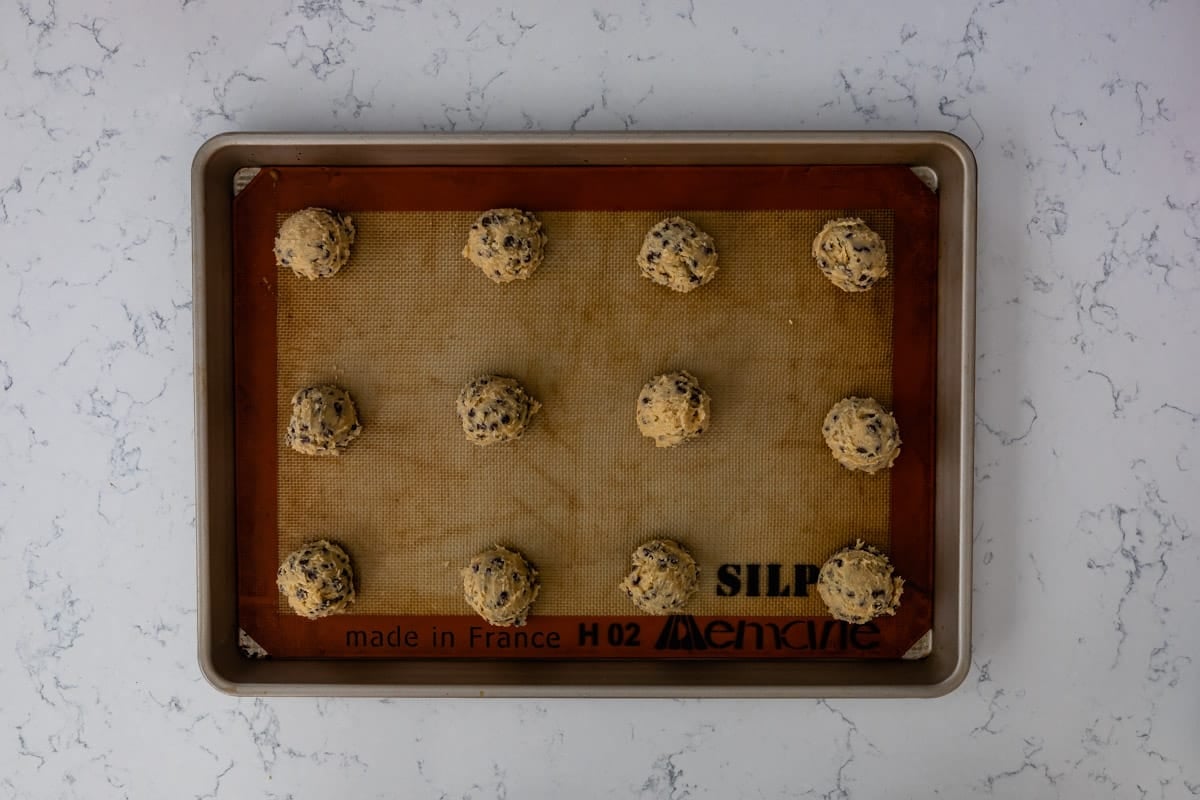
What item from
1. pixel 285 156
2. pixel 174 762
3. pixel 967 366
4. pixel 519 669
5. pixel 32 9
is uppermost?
pixel 32 9

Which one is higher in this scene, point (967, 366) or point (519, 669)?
point (967, 366)

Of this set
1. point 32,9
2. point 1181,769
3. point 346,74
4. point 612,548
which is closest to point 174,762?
point 612,548

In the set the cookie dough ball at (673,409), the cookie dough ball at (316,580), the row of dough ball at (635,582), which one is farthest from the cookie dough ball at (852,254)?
the cookie dough ball at (316,580)

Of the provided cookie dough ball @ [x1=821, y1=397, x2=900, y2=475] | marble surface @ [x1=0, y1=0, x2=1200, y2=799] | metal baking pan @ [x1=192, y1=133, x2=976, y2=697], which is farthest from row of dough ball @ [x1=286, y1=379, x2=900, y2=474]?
marble surface @ [x1=0, y1=0, x2=1200, y2=799]

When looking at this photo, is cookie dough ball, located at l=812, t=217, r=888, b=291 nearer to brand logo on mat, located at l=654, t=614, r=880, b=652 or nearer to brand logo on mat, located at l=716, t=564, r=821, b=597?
brand logo on mat, located at l=716, t=564, r=821, b=597

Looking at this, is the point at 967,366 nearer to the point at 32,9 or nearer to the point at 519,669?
the point at 519,669

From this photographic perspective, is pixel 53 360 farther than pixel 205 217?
Yes
